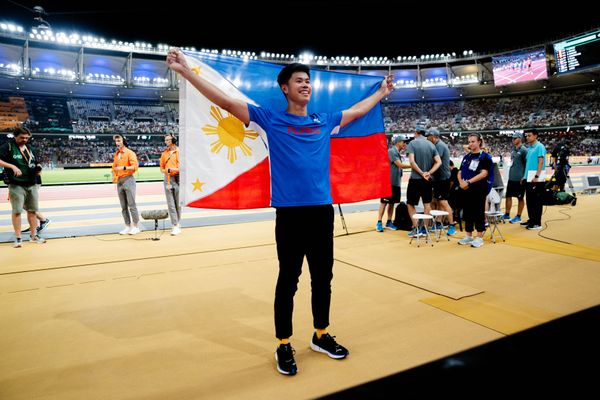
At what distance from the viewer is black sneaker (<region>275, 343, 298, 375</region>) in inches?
92.6

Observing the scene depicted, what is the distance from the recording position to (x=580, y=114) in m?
38.9

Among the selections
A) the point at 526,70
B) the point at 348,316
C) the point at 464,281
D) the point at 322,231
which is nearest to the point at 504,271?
the point at 464,281

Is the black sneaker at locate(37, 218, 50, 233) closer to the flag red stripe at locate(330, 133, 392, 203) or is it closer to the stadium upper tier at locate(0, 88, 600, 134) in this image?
the flag red stripe at locate(330, 133, 392, 203)

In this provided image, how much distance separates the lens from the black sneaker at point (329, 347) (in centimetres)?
253

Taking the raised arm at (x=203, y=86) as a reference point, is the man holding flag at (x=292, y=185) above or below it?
below

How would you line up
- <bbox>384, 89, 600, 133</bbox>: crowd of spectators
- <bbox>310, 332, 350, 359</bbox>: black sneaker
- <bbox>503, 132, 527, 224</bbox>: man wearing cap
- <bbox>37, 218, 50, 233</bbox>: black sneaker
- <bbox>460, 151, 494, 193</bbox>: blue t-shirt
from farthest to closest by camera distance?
<bbox>384, 89, 600, 133</bbox>: crowd of spectators → <bbox>503, 132, 527, 224</bbox>: man wearing cap → <bbox>37, 218, 50, 233</bbox>: black sneaker → <bbox>460, 151, 494, 193</bbox>: blue t-shirt → <bbox>310, 332, 350, 359</bbox>: black sneaker

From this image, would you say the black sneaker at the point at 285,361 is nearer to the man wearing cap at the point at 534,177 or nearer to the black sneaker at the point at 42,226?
the man wearing cap at the point at 534,177

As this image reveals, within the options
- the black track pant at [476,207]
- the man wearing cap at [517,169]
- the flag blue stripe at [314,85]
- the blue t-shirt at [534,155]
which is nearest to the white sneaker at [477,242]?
the black track pant at [476,207]

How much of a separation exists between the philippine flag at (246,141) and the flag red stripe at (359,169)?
11mm

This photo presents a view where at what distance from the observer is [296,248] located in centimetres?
241

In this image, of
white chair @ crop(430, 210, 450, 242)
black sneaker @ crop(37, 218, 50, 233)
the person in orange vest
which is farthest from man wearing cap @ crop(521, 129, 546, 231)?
black sneaker @ crop(37, 218, 50, 233)

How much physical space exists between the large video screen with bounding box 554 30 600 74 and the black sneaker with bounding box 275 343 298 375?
1621 inches

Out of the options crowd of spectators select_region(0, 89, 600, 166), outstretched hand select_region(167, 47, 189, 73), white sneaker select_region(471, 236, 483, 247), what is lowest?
white sneaker select_region(471, 236, 483, 247)

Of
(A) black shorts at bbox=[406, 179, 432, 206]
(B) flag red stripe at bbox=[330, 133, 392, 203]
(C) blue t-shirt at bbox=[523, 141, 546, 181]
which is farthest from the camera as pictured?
(C) blue t-shirt at bbox=[523, 141, 546, 181]
